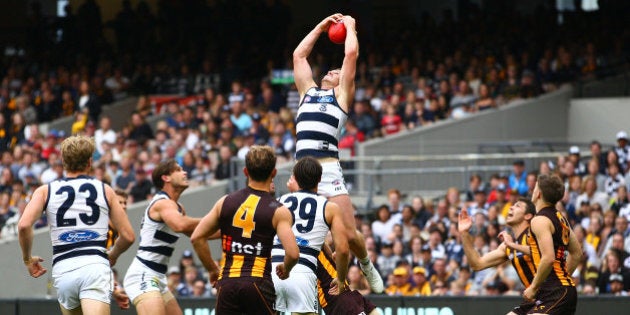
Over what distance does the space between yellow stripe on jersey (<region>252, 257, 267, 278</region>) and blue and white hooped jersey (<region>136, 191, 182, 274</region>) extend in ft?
6.44

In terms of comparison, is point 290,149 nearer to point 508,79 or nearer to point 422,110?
point 422,110

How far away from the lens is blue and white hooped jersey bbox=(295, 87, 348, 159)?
10.7 metres

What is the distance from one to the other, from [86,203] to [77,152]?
39 centimetres

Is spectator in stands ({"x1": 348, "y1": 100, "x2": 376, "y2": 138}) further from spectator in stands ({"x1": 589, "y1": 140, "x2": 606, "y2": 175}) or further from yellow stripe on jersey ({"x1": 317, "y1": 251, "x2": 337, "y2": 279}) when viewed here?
yellow stripe on jersey ({"x1": 317, "y1": 251, "x2": 337, "y2": 279})

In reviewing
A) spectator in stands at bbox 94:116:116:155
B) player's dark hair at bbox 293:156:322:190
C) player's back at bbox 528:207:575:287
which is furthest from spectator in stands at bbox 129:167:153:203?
player's dark hair at bbox 293:156:322:190

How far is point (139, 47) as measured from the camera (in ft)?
94.0

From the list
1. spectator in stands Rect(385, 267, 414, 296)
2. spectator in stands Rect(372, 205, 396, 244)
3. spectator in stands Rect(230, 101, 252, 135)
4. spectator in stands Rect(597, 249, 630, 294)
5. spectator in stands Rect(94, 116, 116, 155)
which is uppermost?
spectator in stands Rect(230, 101, 252, 135)

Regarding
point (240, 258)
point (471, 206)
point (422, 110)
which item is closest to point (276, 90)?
point (422, 110)

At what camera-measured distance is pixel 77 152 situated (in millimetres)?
9641

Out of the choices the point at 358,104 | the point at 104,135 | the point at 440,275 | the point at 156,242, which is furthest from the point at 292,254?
the point at 104,135

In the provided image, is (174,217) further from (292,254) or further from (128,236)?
(292,254)

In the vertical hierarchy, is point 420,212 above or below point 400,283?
above

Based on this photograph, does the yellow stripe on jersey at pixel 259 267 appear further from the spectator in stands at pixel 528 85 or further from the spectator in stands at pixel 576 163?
the spectator in stands at pixel 528 85

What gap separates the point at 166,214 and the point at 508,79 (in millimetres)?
13958
